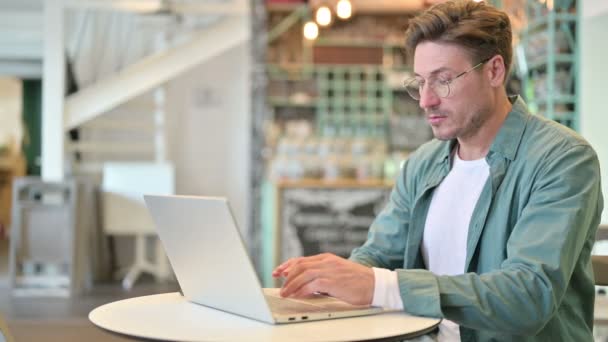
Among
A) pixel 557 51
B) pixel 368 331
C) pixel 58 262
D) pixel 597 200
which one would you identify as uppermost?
pixel 557 51

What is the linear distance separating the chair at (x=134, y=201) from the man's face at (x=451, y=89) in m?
6.72

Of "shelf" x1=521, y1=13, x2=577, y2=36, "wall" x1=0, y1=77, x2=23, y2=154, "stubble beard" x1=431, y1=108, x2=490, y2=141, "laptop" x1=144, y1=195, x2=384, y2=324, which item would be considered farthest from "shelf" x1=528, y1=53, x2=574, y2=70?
"wall" x1=0, y1=77, x2=23, y2=154

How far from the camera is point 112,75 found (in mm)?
9672

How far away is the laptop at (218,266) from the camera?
169 cm

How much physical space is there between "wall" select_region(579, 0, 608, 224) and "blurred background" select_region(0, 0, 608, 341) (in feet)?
6.54

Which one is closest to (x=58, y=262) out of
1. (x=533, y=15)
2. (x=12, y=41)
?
(x=533, y=15)

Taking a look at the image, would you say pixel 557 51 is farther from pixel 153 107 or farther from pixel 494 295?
pixel 153 107

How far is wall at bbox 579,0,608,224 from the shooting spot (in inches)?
170

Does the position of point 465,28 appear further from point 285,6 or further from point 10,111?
point 10,111

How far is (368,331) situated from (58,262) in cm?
649

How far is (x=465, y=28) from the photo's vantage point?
2.05m

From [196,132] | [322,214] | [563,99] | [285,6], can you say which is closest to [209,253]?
[563,99]

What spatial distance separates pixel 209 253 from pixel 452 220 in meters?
0.69

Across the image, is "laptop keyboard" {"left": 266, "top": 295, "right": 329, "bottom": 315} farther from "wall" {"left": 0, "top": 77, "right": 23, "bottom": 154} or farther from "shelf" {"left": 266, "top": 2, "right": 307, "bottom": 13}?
"wall" {"left": 0, "top": 77, "right": 23, "bottom": 154}
